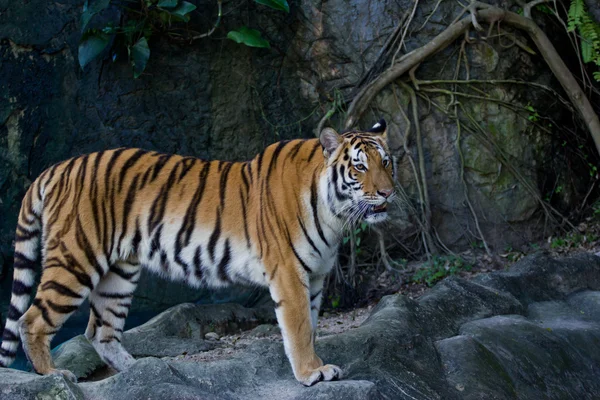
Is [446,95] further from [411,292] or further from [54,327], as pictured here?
[54,327]

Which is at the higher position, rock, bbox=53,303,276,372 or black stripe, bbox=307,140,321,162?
black stripe, bbox=307,140,321,162

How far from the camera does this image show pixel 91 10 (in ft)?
22.3

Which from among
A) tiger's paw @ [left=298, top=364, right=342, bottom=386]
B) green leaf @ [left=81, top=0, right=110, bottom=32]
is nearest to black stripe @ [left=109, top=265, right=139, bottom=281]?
tiger's paw @ [left=298, top=364, right=342, bottom=386]

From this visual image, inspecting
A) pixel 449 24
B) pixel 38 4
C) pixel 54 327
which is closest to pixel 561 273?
pixel 449 24

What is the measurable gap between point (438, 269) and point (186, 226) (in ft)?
11.2

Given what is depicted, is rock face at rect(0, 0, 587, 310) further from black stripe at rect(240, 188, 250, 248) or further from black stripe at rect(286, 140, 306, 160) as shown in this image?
black stripe at rect(240, 188, 250, 248)

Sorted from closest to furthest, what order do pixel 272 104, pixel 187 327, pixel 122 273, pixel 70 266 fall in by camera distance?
1. pixel 70 266
2. pixel 122 273
3. pixel 187 327
4. pixel 272 104

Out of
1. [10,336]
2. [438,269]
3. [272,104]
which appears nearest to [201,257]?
[10,336]

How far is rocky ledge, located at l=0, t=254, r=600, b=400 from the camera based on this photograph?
3.45 metres

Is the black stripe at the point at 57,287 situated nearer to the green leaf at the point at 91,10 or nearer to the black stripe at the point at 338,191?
the black stripe at the point at 338,191

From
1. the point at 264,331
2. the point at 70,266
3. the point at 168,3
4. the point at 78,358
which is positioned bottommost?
the point at 264,331

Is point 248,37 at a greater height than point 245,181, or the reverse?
point 248,37

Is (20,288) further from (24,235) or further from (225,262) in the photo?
(225,262)

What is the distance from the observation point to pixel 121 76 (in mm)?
7539
